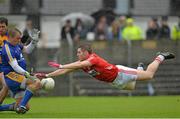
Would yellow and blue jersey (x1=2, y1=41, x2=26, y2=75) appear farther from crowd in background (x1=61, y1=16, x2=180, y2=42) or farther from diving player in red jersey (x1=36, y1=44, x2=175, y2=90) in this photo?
crowd in background (x1=61, y1=16, x2=180, y2=42)

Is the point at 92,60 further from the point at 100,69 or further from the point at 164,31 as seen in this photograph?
the point at 164,31

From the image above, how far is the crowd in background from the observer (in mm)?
29641

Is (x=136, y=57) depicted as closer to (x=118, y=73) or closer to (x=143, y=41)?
(x=143, y=41)

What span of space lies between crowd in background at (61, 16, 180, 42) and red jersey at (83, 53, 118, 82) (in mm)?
10929

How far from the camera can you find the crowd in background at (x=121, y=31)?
97.2 feet

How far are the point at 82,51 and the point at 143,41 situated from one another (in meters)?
11.5

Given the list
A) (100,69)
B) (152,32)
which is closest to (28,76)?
(100,69)

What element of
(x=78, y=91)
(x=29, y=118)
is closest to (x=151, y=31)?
(x=78, y=91)

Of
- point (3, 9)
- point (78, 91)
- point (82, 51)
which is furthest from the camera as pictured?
point (3, 9)

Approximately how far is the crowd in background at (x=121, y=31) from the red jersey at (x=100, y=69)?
10.9 m

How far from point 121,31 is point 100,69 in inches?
469

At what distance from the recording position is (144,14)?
32750 mm

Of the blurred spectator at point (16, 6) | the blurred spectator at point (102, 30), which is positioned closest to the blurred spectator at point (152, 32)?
the blurred spectator at point (102, 30)

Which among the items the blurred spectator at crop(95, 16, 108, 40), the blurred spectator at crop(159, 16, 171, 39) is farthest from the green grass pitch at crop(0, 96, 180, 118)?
the blurred spectator at crop(159, 16, 171, 39)
